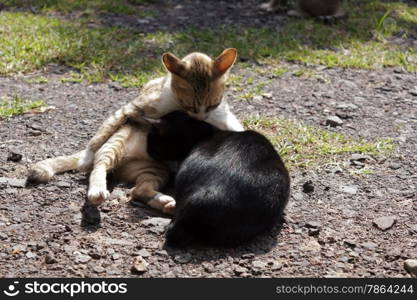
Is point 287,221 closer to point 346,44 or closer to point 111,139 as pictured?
point 111,139

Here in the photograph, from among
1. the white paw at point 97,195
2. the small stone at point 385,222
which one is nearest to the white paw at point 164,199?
the white paw at point 97,195

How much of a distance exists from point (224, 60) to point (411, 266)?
2048 millimetres

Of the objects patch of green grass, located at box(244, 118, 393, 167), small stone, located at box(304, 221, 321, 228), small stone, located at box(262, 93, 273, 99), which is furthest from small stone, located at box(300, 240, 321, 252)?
small stone, located at box(262, 93, 273, 99)

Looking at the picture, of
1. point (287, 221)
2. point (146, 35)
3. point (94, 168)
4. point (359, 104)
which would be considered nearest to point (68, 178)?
point (94, 168)

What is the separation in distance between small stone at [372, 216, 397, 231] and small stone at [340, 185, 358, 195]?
0.42 metres

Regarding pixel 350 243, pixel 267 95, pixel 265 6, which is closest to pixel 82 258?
pixel 350 243

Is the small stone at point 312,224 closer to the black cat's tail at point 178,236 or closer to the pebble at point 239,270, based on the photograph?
the pebble at point 239,270

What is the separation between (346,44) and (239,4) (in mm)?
2341

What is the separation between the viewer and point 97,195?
4094 mm

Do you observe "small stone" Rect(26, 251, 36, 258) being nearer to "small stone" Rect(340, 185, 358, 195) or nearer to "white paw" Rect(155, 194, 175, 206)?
"white paw" Rect(155, 194, 175, 206)

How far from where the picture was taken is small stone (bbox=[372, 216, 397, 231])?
4086mm

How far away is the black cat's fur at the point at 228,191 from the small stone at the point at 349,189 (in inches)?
29.5

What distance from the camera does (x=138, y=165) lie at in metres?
4.63

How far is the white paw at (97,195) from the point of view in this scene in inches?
161
